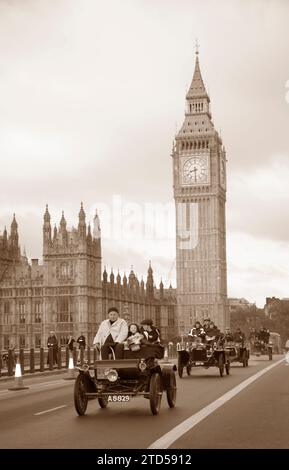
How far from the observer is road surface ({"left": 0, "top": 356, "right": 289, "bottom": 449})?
10.6 metres

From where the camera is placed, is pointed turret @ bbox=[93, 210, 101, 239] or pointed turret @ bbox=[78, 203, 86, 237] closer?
Answer: pointed turret @ bbox=[78, 203, 86, 237]

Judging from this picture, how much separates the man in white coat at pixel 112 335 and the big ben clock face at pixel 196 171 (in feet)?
408

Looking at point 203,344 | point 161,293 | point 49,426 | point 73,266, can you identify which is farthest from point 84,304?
point 49,426

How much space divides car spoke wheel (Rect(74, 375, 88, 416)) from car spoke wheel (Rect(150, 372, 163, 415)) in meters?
1.14

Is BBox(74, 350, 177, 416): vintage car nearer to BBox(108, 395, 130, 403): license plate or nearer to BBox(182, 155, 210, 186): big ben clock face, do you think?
BBox(108, 395, 130, 403): license plate

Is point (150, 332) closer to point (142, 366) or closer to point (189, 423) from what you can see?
point (142, 366)

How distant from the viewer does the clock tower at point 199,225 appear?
137 meters

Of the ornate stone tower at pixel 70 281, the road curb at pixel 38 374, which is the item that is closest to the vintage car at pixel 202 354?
the road curb at pixel 38 374

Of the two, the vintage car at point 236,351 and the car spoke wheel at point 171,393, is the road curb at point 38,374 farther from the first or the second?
the car spoke wheel at point 171,393

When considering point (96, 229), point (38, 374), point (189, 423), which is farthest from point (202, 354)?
point (96, 229)

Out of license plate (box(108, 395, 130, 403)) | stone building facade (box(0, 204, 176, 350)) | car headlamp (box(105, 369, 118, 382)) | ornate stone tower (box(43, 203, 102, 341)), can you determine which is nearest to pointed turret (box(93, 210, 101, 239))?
stone building facade (box(0, 204, 176, 350))

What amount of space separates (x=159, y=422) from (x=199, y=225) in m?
127

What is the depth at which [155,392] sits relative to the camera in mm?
14133
